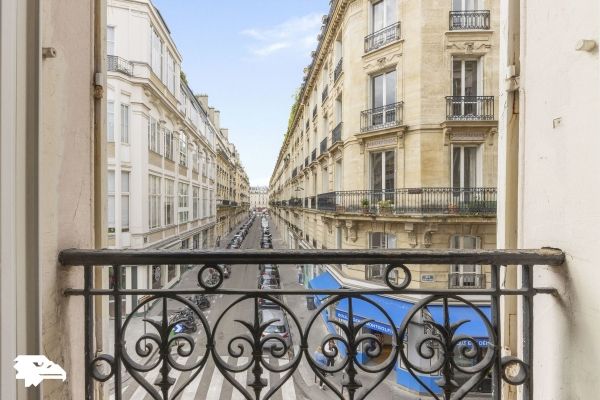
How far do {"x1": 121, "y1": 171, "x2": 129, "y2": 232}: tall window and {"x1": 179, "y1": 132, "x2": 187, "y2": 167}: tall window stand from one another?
6955mm

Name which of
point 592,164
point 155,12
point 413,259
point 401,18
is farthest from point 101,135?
point 155,12

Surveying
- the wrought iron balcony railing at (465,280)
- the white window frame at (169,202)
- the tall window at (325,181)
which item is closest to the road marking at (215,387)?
the wrought iron balcony railing at (465,280)

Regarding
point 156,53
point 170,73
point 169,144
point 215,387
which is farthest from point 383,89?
point 170,73

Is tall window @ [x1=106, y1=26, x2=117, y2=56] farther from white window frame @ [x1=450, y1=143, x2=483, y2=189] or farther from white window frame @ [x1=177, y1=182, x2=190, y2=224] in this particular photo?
white window frame @ [x1=450, y1=143, x2=483, y2=189]

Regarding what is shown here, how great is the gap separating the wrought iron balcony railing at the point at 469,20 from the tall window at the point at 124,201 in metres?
13.0

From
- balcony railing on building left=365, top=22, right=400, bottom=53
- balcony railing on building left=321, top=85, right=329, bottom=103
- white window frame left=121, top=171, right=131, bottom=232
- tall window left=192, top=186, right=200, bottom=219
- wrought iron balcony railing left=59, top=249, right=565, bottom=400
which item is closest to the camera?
wrought iron balcony railing left=59, top=249, right=565, bottom=400

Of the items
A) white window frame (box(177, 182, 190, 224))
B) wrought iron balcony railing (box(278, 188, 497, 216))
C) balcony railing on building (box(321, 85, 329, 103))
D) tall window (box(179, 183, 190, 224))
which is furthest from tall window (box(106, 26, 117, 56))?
wrought iron balcony railing (box(278, 188, 497, 216))

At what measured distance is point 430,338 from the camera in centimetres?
149

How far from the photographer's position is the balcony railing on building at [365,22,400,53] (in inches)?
416

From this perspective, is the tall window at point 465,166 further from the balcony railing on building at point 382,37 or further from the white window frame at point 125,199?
the white window frame at point 125,199

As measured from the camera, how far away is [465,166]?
10.2 m

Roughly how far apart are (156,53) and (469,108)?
13615 mm

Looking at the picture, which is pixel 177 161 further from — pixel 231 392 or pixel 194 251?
pixel 194 251

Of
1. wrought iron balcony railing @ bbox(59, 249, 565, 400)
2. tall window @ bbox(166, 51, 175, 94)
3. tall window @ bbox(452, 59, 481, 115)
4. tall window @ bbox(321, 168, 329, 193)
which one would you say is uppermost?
tall window @ bbox(166, 51, 175, 94)
